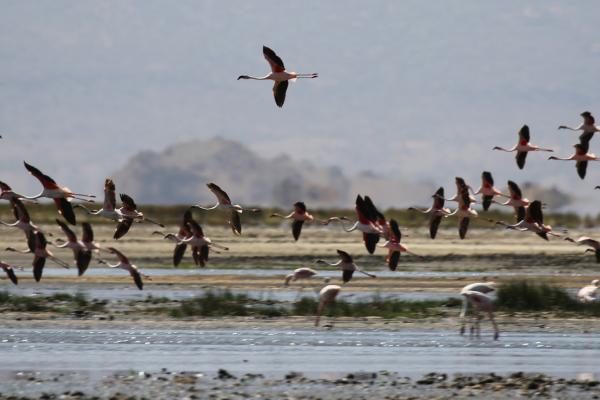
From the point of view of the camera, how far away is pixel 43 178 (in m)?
28.0

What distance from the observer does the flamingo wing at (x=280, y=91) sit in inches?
1117

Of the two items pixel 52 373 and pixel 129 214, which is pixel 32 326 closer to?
pixel 129 214

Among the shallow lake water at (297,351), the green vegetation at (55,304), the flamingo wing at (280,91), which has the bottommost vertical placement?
the shallow lake water at (297,351)

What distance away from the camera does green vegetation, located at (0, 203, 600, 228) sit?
267ft

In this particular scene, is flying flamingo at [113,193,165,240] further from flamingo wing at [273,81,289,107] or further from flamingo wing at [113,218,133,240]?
flamingo wing at [273,81,289,107]

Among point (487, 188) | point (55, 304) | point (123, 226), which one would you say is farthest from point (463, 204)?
point (55, 304)

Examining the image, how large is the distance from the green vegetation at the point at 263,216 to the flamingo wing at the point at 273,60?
46.7 meters

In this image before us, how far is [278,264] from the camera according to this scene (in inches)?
1946

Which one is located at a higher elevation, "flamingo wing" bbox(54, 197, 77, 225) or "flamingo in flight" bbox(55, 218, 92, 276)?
"flamingo wing" bbox(54, 197, 77, 225)

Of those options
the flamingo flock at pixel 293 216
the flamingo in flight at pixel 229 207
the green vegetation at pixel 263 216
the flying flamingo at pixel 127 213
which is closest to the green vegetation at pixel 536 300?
the flamingo flock at pixel 293 216

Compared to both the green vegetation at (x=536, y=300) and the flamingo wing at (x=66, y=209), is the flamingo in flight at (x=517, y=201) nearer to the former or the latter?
the green vegetation at (x=536, y=300)

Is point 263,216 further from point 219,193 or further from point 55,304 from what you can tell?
point 219,193

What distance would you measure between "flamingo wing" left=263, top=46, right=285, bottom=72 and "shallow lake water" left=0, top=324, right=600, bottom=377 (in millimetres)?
5047

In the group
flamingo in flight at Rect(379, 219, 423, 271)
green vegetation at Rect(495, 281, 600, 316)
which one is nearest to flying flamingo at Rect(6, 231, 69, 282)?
flamingo in flight at Rect(379, 219, 423, 271)
